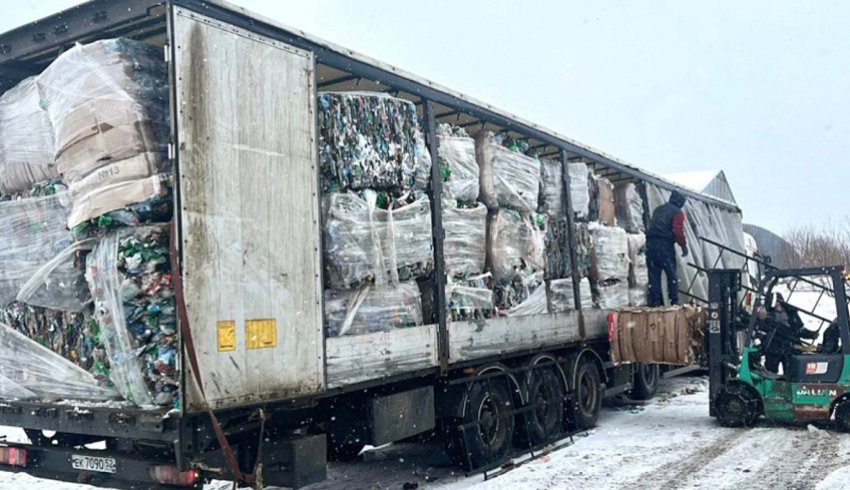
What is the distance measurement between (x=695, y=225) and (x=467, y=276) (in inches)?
285

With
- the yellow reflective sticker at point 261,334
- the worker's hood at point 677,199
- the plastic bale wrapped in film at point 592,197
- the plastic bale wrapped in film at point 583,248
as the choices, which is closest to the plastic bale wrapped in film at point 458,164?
the plastic bale wrapped in film at point 583,248

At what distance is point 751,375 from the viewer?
29.2ft

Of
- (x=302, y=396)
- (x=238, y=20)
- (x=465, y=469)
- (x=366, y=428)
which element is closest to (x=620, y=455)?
(x=465, y=469)

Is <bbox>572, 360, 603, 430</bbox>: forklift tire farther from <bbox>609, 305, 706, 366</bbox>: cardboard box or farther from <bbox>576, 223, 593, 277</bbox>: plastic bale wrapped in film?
<bbox>576, 223, 593, 277</bbox>: plastic bale wrapped in film

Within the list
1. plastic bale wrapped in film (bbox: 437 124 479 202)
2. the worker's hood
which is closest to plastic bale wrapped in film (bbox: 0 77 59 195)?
plastic bale wrapped in film (bbox: 437 124 479 202)

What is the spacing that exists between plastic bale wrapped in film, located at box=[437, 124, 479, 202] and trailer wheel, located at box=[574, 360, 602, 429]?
3.18 meters

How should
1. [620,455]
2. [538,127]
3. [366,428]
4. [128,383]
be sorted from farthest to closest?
[538,127] < [620,455] < [366,428] < [128,383]

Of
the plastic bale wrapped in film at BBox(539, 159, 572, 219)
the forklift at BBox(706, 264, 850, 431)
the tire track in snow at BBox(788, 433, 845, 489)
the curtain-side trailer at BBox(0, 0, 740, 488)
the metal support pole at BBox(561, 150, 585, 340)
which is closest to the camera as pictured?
the curtain-side trailer at BBox(0, 0, 740, 488)

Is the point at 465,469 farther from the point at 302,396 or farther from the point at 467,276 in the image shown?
the point at 302,396

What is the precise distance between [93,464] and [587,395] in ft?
20.7

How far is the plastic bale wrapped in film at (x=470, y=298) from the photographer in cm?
676

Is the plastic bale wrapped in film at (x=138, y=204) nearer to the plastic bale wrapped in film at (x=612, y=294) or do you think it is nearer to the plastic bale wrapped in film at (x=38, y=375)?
the plastic bale wrapped in film at (x=38, y=375)

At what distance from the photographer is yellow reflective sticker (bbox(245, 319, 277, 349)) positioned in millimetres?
4520

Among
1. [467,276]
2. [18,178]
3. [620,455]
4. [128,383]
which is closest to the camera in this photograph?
[128,383]
